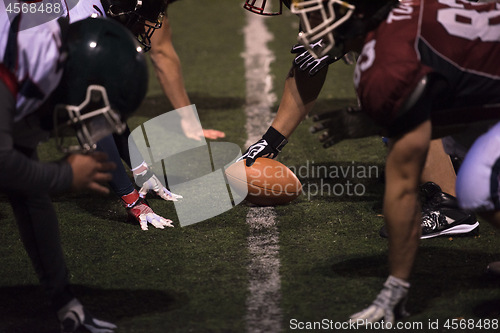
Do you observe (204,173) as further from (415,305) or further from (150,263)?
(415,305)

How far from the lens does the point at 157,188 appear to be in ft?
11.1

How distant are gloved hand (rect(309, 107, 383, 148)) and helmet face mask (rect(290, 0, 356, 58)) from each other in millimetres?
248

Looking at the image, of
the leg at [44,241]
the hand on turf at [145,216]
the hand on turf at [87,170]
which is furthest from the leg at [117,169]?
the hand on turf at [87,170]

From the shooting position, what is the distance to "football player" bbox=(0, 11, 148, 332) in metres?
1.73

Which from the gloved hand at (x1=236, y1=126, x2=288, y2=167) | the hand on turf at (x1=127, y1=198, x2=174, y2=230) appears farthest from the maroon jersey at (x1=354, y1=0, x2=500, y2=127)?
the hand on turf at (x1=127, y1=198, x2=174, y2=230)

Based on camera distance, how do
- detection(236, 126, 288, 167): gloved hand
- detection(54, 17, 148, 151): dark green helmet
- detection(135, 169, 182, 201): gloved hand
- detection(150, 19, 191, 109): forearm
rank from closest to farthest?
detection(54, 17, 148, 151): dark green helmet, detection(236, 126, 288, 167): gloved hand, detection(135, 169, 182, 201): gloved hand, detection(150, 19, 191, 109): forearm

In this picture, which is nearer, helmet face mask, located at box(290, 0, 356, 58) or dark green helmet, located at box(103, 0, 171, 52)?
helmet face mask, located at box(290, 0, 356, 58)

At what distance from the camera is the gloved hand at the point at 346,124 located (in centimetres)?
201

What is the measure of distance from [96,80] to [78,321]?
880 mm

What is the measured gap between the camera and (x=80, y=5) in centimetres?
290

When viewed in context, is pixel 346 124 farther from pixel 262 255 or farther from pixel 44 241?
pixel 44 241

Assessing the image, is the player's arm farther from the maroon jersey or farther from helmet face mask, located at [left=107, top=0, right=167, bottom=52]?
the maroon jersey

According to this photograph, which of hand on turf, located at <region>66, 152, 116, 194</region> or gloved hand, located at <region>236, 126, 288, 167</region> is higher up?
hand on turf, located at <region>66, 152, 116, 194</region>

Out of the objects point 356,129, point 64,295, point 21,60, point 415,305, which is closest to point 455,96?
point 356,129
